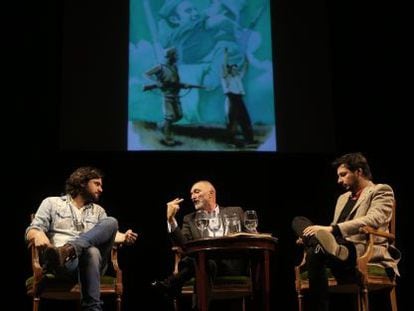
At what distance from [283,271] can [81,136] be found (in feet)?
6.45

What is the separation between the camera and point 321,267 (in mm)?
3645

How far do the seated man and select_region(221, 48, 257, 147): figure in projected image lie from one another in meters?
1.66

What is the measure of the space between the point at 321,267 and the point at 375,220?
1.40 feet

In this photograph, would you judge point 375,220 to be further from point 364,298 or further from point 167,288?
point 167,288

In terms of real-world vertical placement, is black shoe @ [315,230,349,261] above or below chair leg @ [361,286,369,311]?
above

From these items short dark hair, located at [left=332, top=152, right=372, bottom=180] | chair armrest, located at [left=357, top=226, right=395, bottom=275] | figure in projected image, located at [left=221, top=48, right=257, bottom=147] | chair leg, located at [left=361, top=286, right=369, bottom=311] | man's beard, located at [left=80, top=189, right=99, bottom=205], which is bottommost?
chair leg, located at [left=361, top=286, right=369, bottom=311]

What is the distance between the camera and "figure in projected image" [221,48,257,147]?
5316mm

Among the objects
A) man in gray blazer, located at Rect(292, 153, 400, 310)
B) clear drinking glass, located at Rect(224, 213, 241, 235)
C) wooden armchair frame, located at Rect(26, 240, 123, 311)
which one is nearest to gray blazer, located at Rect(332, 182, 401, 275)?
man in gray blazer, located at Rect(292, 153, 400, 310)

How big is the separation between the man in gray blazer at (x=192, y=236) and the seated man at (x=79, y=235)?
391mm

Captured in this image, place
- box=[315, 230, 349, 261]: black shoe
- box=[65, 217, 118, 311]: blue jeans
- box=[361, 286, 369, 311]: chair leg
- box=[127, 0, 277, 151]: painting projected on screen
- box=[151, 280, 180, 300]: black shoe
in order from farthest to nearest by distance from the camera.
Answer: box=[127, 0, 277, 151]: painting projected on screen
box=[151, 280, 180, 300]: black shoe
box=[361, 286, 369, 311]: chair leg
box=[315, 230, 349, 261]: black shoe
box=[65, 217, 118, 311]: blue jeans

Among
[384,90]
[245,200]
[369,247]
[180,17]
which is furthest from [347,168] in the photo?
[180,17]

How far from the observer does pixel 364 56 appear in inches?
222

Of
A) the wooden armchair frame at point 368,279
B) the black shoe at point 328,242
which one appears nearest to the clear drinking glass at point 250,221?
the black shoe at point 328,242

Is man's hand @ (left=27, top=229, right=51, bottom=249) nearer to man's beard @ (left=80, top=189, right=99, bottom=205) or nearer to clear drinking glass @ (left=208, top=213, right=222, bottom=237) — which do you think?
man's beard @ (left=80, top=189, right=99, bottom=205)
